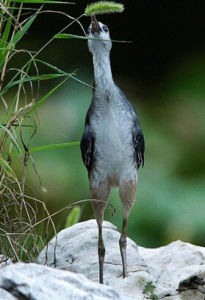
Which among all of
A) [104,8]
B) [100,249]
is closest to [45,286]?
[104,8]

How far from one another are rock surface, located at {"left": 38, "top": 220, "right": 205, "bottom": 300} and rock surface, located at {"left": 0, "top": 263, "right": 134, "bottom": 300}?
1.00 m

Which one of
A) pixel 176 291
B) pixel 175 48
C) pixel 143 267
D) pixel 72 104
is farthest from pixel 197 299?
pixel 175 48

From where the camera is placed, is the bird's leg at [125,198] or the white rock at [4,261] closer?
the white rock at [4,261]

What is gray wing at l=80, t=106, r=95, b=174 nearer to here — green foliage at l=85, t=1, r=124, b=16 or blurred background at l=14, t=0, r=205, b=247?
green foliage at l=85, t=1, r=124, b=16

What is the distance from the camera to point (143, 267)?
3938mm

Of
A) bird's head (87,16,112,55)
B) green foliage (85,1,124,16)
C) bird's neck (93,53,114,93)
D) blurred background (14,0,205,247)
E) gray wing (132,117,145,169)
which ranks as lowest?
blurred background (14,0,205,247)

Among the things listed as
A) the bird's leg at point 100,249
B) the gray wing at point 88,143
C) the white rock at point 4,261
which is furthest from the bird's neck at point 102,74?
the white rock at point 4,261

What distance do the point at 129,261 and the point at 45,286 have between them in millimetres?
1631

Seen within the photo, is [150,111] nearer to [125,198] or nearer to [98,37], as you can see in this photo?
[125,198]

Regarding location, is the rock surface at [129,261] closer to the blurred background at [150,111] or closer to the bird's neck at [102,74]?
the bird's neck at [102,74]

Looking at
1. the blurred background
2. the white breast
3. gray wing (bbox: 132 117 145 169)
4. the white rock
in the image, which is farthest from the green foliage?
the blurred background

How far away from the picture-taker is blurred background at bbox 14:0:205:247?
20.0 feet

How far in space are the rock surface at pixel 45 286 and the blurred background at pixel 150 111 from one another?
10.7 ft

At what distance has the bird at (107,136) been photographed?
3711 mm
